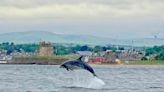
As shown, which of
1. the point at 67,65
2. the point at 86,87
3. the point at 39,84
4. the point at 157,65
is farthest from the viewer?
the point at 157,65

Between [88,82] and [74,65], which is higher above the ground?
[74,65]

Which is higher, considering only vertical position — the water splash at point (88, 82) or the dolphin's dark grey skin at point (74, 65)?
the dolphin's dark grey skin at point (74, 65)

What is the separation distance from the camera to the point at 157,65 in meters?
198

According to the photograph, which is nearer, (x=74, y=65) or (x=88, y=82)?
(x=74, y=65)

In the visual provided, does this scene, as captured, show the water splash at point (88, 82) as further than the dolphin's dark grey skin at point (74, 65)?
Yes

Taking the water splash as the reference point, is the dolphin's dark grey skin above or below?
above

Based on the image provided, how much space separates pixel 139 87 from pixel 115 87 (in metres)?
2.20

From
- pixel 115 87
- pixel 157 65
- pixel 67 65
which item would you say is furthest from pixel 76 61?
pixel 157 65

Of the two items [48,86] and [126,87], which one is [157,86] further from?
[48,86]

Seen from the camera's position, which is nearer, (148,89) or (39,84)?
(148,89)

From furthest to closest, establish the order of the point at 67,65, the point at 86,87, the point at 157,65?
the point at 157,65 < the point at 86,87 < the point at 67,65

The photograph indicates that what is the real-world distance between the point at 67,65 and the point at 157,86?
11.5 meters

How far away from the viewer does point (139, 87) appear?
76.2m

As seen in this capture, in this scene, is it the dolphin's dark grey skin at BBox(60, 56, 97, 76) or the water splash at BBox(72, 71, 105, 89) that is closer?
the dolphin's dark grey skin at BBox(60, 56, 97, 76)
